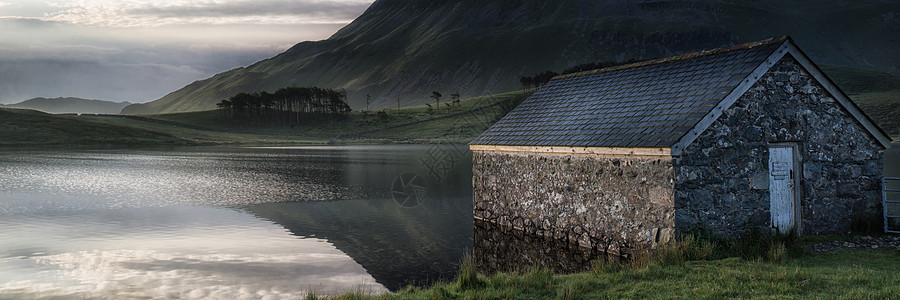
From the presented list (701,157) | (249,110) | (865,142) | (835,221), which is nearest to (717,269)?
(701,157)

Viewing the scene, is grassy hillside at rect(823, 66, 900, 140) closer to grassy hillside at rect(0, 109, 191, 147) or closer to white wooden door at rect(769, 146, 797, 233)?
white wooden door at rect(769, 146, 797, 233)

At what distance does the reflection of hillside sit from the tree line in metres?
126

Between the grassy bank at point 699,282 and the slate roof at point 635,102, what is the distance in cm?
285

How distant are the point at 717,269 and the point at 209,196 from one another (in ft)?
77.7

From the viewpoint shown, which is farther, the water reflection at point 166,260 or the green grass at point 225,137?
the green grass at point 225,137

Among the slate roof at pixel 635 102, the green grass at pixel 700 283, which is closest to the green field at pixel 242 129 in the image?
the slate roof at pixel 635 102

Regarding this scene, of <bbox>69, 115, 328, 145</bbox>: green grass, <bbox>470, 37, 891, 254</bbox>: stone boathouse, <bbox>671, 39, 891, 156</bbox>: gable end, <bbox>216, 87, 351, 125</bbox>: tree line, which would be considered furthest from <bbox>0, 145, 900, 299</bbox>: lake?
<bbox>216, 87, 351, 125</bbox>: tree line

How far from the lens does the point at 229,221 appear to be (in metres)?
19.5

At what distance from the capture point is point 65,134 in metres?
90.4

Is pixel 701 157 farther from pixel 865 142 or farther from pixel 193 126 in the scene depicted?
pixel 193 126

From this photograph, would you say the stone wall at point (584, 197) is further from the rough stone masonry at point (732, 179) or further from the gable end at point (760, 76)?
the gable end at point (760, 76)

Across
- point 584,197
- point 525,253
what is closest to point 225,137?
point 525,253

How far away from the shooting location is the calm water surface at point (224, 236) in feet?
37.3

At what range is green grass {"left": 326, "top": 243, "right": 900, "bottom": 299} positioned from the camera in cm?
748
